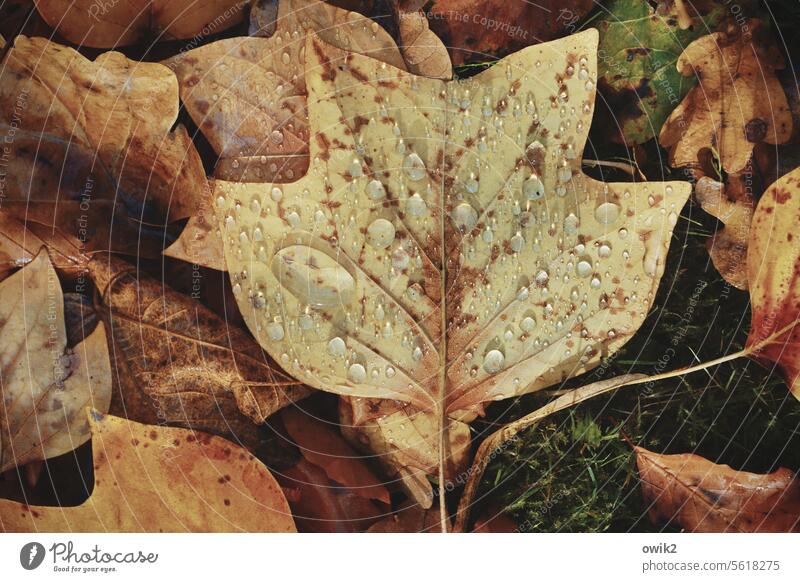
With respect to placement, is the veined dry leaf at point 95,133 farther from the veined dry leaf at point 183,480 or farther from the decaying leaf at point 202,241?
the veined dry leaf at point 183,480

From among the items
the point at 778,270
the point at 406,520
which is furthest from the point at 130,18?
the point at 778,270

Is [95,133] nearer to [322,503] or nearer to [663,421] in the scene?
[322,503]

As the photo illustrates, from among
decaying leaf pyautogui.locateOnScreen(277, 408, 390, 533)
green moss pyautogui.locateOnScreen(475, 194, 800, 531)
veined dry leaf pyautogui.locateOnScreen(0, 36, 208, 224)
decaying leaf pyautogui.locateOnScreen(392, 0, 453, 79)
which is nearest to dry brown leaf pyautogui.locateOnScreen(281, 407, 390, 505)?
decaying leaf pyautogui.locateOnScreen(277, 408, 390, 533)

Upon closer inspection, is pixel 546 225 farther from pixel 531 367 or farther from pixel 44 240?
pixel 44 240

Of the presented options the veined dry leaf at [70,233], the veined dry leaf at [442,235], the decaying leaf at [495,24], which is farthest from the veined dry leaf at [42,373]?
the decaying leaf at [495,24]

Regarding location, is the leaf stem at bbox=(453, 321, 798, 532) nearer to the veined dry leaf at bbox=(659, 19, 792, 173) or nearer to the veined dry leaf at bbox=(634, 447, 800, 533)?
the veined dry leaf at bbox=(634, 447, 800, 533)

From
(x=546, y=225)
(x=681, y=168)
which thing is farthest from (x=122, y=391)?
(x=681, y=168)
